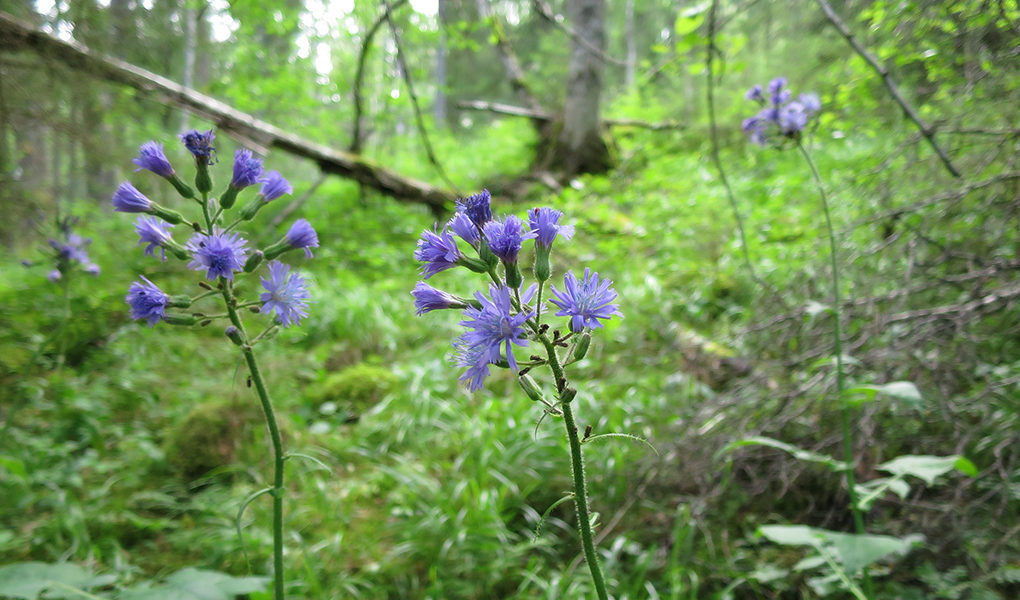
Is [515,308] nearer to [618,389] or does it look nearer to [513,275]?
[513,275]

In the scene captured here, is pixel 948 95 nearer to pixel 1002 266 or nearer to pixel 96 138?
pixel 1002 266

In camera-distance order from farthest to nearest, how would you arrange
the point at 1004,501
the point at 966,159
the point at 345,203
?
the point at 345,203 → the point at 966,159 → the point at 1004,501

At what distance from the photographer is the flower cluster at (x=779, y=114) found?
2.42 meters

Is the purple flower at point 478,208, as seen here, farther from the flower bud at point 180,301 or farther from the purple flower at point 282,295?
the flower bud at point 180,301

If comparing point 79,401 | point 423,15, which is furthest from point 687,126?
point 79,401

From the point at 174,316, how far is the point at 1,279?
21.8 ft

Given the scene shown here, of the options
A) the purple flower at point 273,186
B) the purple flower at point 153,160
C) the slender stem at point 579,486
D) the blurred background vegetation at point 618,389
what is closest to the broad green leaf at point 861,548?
the blurred background vegetation at point 618,389

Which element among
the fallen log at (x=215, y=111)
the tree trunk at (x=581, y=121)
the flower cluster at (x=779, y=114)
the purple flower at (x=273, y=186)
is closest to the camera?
the purple flower at (x=273, y=186)

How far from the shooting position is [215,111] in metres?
5.68

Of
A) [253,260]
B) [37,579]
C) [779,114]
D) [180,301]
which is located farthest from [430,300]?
[779,114]

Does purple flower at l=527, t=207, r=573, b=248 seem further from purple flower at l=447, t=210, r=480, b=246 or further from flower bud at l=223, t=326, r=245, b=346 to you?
flower bud at l=223, t=326, r=245, b=346

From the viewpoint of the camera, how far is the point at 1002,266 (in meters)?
2.17

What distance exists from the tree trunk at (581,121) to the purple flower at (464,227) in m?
6.87

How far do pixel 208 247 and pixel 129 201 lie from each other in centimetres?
30
